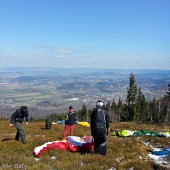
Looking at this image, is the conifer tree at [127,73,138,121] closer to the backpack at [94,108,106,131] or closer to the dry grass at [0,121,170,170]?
the dry grass at [0,121,170,170]

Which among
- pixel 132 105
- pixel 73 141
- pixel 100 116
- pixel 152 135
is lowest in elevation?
pixel 132 105

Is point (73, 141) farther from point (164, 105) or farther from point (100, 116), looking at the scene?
point (164, 105)

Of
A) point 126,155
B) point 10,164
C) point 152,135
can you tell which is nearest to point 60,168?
point 10,164

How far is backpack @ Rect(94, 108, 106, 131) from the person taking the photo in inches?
594

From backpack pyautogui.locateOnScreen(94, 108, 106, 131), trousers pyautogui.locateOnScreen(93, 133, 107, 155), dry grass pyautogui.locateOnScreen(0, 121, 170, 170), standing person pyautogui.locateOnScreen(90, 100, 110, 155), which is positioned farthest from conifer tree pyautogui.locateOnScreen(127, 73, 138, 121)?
backpack pyautogui.locateOnScreen(94, 108, 106, 131)

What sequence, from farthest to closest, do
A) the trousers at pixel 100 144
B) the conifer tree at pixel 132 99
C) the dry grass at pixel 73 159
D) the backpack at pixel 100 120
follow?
1. the conifer tree at pixel 132 99
2. the trousers at pixel 100 144
3. the backpack at pixel 100 120
4. the dry grass at pixel 73 159

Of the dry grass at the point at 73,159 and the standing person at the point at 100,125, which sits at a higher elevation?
the standing person at the point at 100,125

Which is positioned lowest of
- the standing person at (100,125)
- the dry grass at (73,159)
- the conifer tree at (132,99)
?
the conifer tree at (132,99)

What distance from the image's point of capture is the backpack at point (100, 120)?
15.1 m

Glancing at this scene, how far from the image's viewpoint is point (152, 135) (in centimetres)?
2492

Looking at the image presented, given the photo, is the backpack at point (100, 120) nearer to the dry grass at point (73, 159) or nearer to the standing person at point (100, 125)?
the standing person at point (100, 125)

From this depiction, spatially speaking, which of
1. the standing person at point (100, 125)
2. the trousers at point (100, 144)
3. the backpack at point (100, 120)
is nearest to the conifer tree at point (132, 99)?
the trousers at point (100, 144)

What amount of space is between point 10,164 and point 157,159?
785 centimetres

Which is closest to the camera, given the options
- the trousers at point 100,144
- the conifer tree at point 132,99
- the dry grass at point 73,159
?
the dry grass at point 73,159
